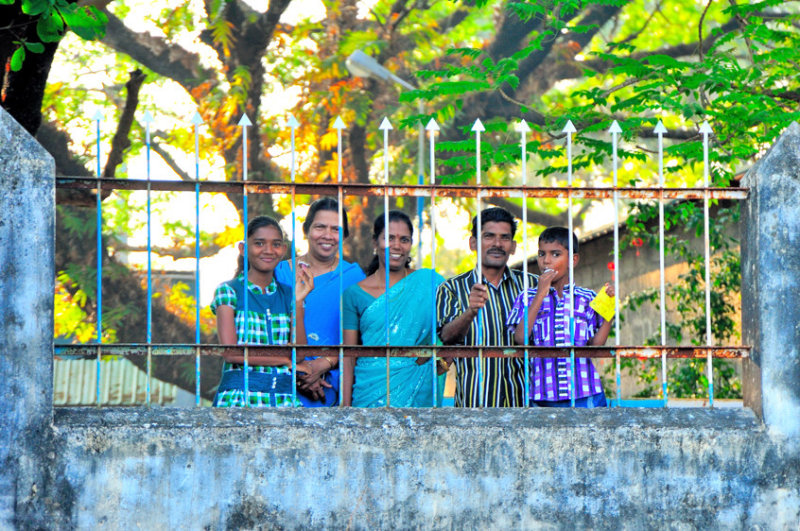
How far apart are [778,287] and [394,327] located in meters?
1.65

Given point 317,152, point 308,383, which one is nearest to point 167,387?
point 317,152

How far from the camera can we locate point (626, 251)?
42.3ft

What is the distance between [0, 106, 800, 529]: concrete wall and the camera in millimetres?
3502

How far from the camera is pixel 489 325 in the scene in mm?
4543

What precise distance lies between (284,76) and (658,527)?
11650mm

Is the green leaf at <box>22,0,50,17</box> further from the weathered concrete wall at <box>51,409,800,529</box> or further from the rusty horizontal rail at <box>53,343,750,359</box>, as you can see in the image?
the weathered concrete wall at <box>51,409,800,529</box>

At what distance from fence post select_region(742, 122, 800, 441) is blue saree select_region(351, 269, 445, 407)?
54.5 inches

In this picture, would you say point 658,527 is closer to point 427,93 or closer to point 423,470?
point 423,470

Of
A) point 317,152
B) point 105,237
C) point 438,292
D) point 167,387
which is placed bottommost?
point 167,387

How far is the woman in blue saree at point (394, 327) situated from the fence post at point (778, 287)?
1377 mm

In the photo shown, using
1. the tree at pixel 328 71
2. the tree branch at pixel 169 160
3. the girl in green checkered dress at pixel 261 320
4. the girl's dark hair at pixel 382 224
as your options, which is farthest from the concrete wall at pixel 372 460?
the tree branch at pixel 169 160

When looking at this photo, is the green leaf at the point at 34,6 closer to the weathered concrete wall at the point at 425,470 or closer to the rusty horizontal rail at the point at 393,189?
the rusty horizontal rail at the point at 393,189

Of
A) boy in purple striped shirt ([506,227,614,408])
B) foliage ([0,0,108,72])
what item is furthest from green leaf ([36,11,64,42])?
boy in purple striped shirt ([506,227,614,408])

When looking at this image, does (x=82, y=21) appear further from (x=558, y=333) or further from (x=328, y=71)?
(x=328, y=71)
